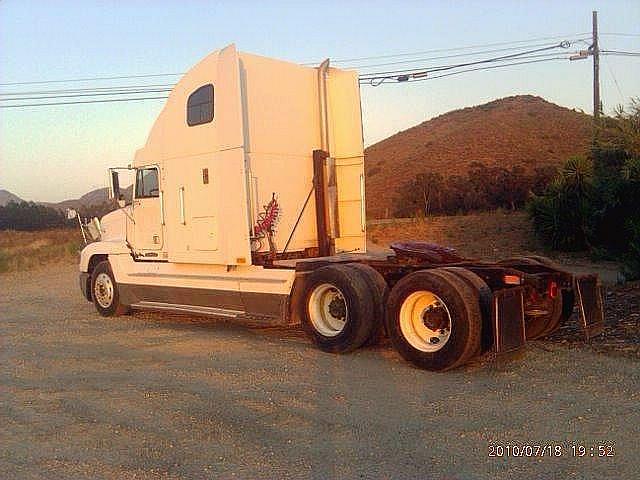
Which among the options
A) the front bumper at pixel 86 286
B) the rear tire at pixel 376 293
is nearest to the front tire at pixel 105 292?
the front bumper at pixel 86 286

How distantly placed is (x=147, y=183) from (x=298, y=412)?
6693mm

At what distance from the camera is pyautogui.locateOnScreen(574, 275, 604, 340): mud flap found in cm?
817

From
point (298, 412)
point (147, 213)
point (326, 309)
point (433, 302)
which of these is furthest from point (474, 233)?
point (298, 412)

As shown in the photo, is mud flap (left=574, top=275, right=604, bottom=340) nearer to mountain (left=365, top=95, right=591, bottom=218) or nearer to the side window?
the side window

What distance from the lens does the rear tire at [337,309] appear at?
28.1 ft

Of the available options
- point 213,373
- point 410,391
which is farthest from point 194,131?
point 410,391

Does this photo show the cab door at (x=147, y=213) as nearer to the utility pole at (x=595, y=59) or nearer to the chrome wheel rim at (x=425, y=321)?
the chrome wheel rim at (x=425, y=321)

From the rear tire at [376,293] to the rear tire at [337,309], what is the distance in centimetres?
5

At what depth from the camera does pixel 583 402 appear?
6359 mm

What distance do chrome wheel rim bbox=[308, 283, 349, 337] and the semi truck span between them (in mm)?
19

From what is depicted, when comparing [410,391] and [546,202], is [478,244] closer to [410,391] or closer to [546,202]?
[546,202]

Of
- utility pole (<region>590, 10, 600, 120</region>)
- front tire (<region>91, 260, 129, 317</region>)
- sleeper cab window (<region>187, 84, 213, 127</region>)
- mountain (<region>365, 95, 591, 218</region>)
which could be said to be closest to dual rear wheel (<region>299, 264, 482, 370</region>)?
sleeper cab window (<region>187, 84, 213, 127</region>)

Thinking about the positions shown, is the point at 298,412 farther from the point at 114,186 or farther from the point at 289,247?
the point at 114,186

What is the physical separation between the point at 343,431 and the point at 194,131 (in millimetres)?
6115
